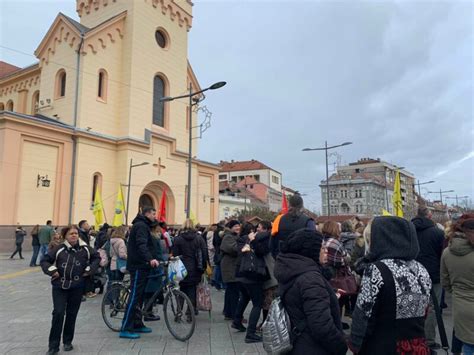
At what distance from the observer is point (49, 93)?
95.8 feet

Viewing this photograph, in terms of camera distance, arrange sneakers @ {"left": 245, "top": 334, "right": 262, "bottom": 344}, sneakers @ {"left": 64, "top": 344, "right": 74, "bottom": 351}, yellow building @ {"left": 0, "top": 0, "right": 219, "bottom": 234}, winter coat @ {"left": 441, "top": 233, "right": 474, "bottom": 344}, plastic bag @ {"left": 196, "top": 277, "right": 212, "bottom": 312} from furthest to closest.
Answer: yellow building @ {"left": 0, "top": 0, "right": 219, "bottom": 234} < plastic bag @ {"left": 196, "top": 277, "right": 212, "bottom": 312} < sneakers @ {"left": 245, "top": 334, "right": 262, "bottom": 344} < sneakers @ {"left": 64, "top": 344, "right": 74, "bottom": 351} < winter coat @ {"left": 441, "top": 233, "right": 474, "bottom": 344}

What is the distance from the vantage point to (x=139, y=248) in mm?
6004

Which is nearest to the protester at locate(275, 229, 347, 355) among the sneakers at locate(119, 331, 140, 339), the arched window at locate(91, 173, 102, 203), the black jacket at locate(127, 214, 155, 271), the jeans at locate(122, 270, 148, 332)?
the black jacket at locate(127, 214, 155, 271)

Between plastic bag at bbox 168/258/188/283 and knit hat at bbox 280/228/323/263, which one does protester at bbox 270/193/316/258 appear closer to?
plastic bag at bbox 168/258/188/283

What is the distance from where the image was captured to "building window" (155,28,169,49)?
32562 mm

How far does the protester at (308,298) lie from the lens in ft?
8.98

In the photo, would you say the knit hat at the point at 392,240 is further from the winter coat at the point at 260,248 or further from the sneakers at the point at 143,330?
the sneakers at the point at 143,330

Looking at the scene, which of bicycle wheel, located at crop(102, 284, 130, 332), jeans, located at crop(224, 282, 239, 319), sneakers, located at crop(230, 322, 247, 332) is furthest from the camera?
jeans, located at crop(224, 282, 239, 319)

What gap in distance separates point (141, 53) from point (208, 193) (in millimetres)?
14587

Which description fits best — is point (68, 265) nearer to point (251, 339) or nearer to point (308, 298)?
point (251, 339)

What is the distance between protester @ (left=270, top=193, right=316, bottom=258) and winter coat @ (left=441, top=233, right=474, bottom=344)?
2.19m

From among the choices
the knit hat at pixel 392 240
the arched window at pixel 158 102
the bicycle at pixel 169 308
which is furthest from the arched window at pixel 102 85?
the knit hat at pixel 392 240

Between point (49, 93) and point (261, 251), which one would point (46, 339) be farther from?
point (49, 93)

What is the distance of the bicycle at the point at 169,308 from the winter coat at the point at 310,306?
3311mm
